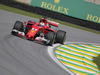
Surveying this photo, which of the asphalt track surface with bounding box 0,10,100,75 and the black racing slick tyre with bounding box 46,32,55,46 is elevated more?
the black racing slick tyre with bounding box 46,32,55,46

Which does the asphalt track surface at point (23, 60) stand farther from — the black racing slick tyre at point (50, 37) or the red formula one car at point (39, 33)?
the black racing slick tyre at point (50, 37)

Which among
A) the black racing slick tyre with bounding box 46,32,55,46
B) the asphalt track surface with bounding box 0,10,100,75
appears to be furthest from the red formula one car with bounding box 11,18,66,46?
the asphalt track surface with bounding box 0,10,100,75

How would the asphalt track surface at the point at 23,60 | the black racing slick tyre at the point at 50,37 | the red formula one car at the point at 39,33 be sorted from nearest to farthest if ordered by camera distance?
the asphalt track surface at the point at 23,60
the red formula one car at the point at 39,33
the black racing slick tyre at the point at 50,37

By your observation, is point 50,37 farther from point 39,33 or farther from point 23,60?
point 23,60

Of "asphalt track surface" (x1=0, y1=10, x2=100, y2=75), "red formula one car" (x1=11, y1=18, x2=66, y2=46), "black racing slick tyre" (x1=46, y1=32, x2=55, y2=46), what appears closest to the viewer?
"asphalt track surface" (x1=0, y1=10, x2=100, y2=75)

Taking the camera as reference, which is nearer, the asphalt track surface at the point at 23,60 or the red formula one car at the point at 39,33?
the asphalt track surface at the point at 23,60

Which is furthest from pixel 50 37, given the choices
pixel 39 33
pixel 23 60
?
pixel 23 60

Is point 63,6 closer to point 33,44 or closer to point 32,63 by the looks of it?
point 33,44

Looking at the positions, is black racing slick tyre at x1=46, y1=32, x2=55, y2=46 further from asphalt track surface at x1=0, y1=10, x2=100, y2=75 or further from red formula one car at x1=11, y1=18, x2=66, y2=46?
asphalt track surface at x1=0, y1=10, x2=100, y2=75

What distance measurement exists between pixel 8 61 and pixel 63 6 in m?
13.2

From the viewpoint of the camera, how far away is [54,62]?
658cm

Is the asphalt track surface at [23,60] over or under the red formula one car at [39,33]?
under

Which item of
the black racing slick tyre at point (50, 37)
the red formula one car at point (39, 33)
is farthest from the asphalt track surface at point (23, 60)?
the black racing slick tyre at point (50, 37)

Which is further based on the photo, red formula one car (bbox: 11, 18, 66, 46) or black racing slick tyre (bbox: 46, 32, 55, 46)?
black racing slick tyre (bbox: 46, 32, 55, 46)
